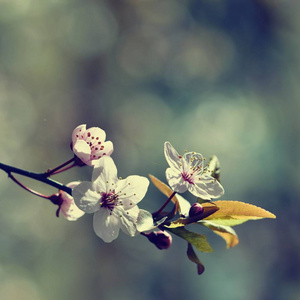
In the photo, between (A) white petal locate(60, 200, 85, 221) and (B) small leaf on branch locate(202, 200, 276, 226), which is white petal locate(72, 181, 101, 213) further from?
(B) small leaf on branch locate(202, 200, 276, 226)

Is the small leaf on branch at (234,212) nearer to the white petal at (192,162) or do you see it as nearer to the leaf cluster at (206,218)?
the leaf cluster at (206,218)

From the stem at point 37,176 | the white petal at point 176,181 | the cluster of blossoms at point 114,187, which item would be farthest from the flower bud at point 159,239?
the stem at point 37,176

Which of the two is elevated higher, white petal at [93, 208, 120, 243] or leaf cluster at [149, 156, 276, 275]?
leaf cluster at [149, 156, 276, 275]

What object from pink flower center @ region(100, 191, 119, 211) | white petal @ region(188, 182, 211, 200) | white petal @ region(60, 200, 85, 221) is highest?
white petal @ region(188, 182, 211, 200)

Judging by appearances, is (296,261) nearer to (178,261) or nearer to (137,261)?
(178,261)

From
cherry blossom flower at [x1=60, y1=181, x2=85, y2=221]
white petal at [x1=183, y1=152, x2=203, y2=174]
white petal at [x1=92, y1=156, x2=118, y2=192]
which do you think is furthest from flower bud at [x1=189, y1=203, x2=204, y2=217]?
cherry blossom flower at [x1=60, y1=181, x2=85, y2=221]

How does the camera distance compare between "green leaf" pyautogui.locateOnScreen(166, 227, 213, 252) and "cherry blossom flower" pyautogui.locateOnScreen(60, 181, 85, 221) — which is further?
"cherry blossom flower" pyautogui.locateOnScreen(60, 181, 85, 221)

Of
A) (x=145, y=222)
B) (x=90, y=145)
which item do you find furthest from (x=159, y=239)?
(x=90, y=145)
